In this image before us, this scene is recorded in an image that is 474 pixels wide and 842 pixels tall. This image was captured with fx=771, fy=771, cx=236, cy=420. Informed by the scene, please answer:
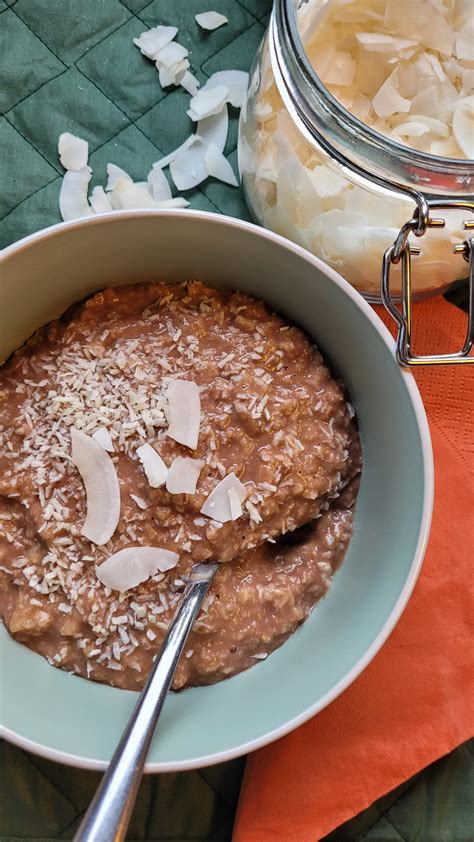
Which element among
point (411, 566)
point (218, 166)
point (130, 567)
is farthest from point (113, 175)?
point (411, 566)

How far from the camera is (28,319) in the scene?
115cm

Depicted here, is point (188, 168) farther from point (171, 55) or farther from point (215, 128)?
point (171, 55)

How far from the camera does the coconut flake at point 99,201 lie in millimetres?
1321

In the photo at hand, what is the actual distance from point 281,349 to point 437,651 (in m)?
0.57

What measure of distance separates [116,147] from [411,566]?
2.88 ft

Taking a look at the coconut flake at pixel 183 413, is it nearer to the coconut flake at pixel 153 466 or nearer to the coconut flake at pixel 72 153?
the coconut flake at pixel 153 466

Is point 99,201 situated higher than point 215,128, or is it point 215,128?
point 215,128

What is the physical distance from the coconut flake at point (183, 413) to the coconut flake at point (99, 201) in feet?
1.45

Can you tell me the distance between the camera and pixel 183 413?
103cm

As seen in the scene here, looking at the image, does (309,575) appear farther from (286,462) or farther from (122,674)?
(122,674)

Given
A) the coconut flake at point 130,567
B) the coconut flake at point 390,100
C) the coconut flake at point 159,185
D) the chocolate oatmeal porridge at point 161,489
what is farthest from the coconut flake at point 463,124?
the coconut flake at point 130,567

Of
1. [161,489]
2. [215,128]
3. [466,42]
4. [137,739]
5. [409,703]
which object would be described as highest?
[466,42]

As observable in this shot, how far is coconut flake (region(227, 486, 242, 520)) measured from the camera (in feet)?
3.34

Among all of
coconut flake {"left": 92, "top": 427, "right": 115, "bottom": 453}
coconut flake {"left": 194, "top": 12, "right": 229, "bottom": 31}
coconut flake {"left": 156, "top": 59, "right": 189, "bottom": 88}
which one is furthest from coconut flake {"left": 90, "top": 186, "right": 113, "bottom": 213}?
coconut flake {"left": 92, "top": 427, "right": 115, "bottom": 453}
